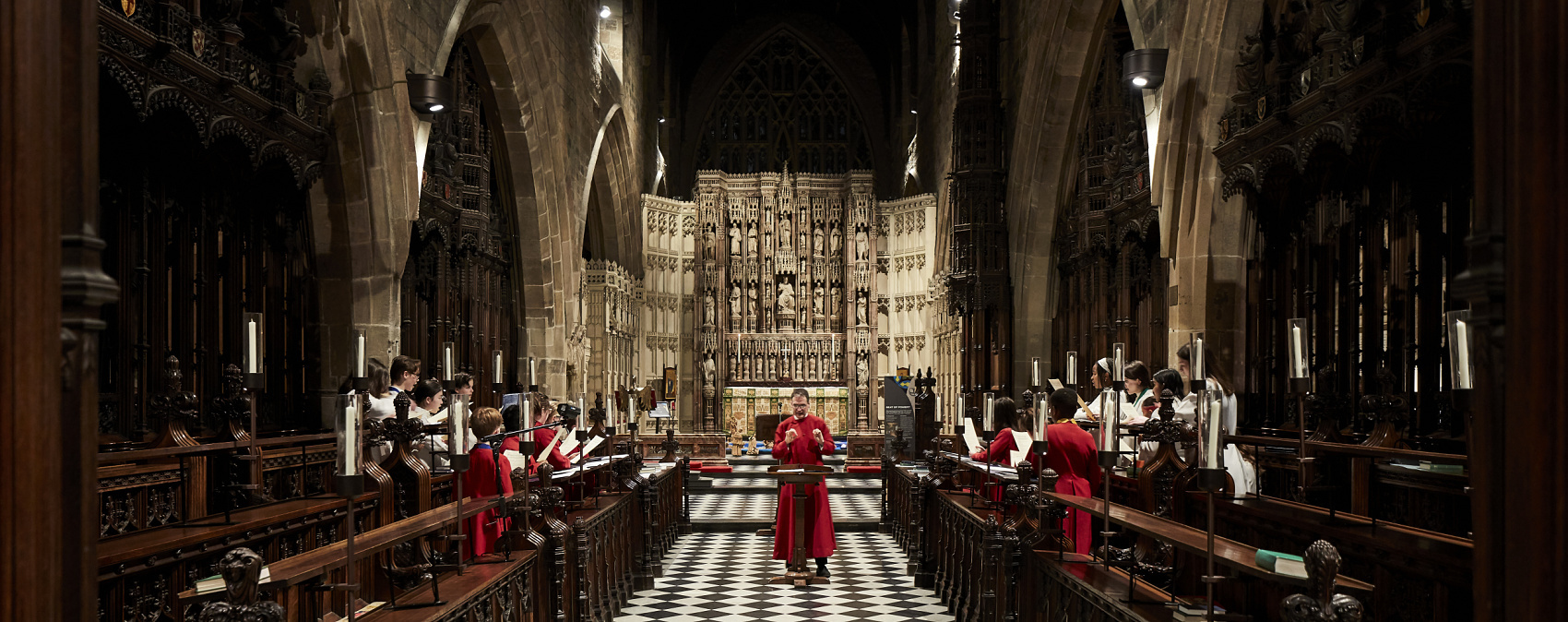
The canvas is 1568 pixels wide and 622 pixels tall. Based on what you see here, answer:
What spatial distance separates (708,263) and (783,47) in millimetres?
8378

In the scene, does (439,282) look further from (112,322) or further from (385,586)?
(385,586)

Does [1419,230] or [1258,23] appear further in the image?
[1258,23]

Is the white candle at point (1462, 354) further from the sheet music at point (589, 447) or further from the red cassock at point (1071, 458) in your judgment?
the sheet music at point (589, 447)

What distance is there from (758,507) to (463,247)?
17.0 feet

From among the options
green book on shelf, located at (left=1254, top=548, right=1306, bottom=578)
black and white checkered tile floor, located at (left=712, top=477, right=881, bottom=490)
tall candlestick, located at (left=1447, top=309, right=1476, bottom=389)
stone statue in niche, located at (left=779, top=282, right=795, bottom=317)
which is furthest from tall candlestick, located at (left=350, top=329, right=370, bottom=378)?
stone statue in niche, located at (left=779, top=282, right=795, bottom=317)

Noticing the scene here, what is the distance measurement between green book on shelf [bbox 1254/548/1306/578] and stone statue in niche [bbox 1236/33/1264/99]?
19.4ft

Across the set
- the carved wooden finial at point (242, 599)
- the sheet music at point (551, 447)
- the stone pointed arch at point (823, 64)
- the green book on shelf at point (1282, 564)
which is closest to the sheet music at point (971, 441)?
the sheet music at point (551, 447)

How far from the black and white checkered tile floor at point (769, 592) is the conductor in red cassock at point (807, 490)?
1.07 feet

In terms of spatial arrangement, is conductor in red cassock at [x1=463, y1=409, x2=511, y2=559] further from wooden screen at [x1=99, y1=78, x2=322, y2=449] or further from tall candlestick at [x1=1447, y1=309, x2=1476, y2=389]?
tall candlestick at [x1=1447, y1=309, x2=1476, y2=389]

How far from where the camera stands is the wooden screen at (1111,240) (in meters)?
11.1

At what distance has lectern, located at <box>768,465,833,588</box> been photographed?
8.89 metres

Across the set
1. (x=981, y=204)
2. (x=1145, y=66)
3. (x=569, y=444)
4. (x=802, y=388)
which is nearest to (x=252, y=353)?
(x=569, y=444)

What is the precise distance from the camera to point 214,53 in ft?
23.3

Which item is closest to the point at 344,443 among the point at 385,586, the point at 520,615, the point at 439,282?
the point at 520,615
